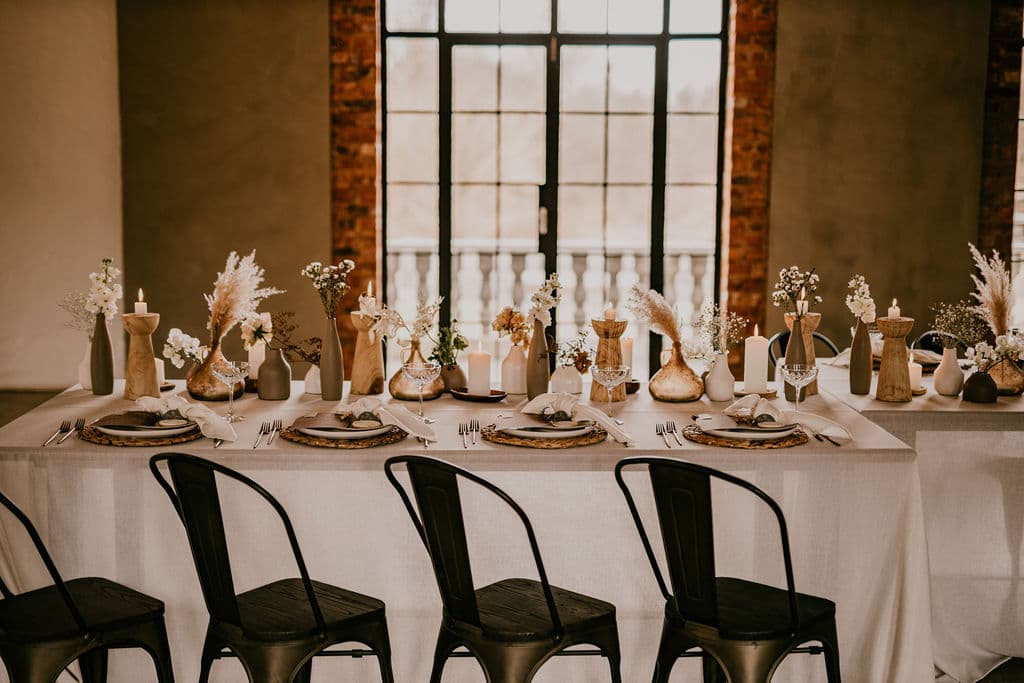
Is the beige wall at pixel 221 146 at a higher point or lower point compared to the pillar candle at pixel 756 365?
higher

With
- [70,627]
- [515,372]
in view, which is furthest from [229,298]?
[70,627]

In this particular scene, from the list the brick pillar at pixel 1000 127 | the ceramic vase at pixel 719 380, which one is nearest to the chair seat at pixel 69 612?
the ceramic vase at pixel 719 380

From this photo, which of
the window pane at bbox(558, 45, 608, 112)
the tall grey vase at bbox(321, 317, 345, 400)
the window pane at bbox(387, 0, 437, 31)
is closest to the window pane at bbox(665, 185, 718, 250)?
the window pane at bbox(558, 45, 608, 112)

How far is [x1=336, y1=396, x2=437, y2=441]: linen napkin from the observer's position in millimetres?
2561

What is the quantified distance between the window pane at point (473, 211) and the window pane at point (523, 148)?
14 centimetres

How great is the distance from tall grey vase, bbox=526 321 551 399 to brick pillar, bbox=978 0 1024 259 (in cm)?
333

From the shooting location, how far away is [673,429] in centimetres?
270

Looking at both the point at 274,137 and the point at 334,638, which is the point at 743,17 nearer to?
the point at 274,137

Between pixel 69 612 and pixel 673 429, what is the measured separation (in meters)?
1.48

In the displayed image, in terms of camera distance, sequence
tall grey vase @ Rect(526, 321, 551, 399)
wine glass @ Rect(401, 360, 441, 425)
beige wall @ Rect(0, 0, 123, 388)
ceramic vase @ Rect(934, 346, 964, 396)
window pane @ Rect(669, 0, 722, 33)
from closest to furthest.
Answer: wine glass @ Rect(401, 360, 441, 425), tall grey vase @ Rect(526, 321, 551, 399), ceramic vase @ Rect(934, 346, 964, 396), beige wall @ Rect(0, 0, 123, 388), window pane @ Rect(669, 0, 722, 33)

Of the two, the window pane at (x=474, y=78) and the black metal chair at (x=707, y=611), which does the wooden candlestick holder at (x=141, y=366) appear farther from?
the window pane at (x=474, y=78)

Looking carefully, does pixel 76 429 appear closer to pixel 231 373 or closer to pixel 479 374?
pixel 231 373

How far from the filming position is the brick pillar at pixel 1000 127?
5.27 m

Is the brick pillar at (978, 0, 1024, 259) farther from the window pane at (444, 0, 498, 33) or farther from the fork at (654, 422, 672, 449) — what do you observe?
the fork at (654, 422, 672, 449)
